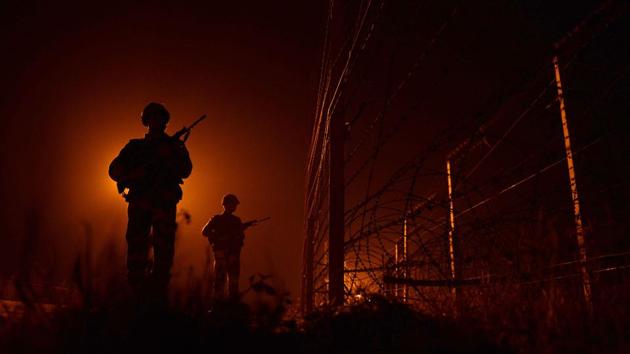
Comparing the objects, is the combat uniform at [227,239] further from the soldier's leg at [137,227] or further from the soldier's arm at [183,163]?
the soldier's leg at [137,227]

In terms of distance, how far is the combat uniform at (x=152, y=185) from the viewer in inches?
96.2

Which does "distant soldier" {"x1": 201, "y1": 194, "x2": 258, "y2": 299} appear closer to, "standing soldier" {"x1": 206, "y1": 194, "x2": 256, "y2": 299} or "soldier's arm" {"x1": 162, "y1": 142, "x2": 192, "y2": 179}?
"standing soldier" {"x1": 206, "y1": 194, "x2": 256, "y2": 299}

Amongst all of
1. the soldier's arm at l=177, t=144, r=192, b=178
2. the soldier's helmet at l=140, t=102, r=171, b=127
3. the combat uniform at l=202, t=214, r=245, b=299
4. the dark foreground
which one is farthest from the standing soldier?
the dark foreground

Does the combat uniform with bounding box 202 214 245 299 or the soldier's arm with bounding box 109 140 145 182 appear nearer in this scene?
the soldier's arm with bounding box 109 140 145 182

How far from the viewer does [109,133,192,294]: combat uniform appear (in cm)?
Result: 244

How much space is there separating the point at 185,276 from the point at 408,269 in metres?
1.02

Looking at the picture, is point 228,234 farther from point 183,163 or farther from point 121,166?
point 121,166

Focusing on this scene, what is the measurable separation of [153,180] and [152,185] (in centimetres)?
3

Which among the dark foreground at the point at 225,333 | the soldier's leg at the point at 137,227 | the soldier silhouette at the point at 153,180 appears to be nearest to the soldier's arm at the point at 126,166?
the soldier silhouette at the point at 153,180

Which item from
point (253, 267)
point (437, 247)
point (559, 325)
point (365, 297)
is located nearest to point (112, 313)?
point (253, 267)

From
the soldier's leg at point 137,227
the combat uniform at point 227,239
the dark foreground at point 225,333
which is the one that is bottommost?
the dark foreground at point 225,333

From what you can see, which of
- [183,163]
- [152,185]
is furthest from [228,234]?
[152,185]

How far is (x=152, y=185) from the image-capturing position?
2.64m

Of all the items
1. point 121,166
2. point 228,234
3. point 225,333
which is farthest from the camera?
point 228,234
